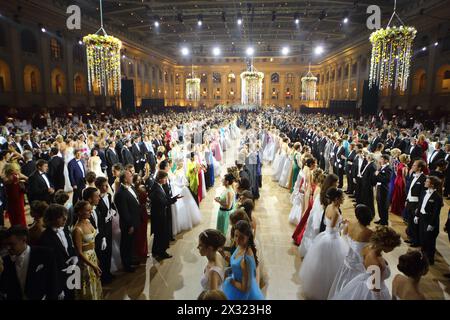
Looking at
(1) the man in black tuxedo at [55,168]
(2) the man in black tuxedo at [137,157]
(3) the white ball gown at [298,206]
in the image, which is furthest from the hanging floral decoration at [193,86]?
(3) the white ball gown at [298,206]

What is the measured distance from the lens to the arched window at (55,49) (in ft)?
Answer: 66.4

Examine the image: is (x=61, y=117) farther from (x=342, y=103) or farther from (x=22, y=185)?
(x=342, y=103)

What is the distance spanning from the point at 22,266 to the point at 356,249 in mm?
3411

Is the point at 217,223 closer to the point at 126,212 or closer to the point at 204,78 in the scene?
the point at 126,212

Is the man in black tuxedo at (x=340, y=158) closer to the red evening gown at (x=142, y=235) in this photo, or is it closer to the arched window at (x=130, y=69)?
the red evening gown at (x=142, y=235)

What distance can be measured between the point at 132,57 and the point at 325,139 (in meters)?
26.2

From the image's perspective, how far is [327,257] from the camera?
381 cm

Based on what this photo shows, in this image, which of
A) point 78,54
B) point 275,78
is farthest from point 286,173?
point 275,78

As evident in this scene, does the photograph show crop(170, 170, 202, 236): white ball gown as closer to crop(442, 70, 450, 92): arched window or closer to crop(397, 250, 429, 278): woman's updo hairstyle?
crop(397, 250, 429, 278): woman's updo hairstyle

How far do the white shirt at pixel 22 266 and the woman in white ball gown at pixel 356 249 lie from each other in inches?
126

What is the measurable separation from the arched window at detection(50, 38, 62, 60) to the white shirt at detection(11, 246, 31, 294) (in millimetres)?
21578

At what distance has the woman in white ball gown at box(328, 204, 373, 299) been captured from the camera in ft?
11.0

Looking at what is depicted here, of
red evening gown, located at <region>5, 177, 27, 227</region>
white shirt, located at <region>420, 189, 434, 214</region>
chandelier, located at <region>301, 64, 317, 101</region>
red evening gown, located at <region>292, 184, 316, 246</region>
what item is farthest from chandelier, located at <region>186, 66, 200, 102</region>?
white shirt, located at <region>420, 189, 434, 214</region>

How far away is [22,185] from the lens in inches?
220
